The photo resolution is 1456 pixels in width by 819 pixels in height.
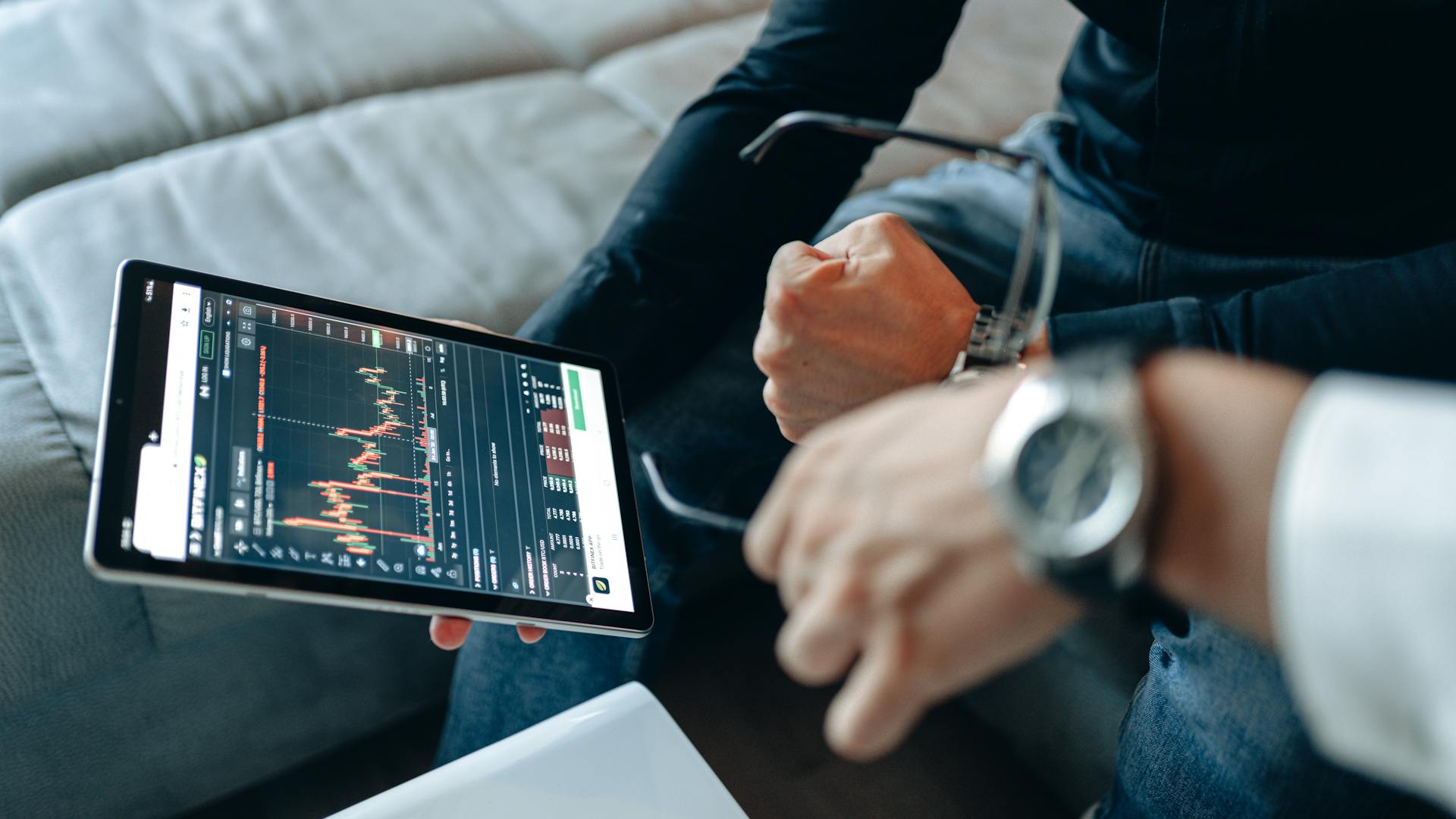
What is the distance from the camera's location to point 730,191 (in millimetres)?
875

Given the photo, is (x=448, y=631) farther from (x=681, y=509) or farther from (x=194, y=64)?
(x=194, y=64)

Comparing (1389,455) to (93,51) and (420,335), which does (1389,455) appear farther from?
(93,51)

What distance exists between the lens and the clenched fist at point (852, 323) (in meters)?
0.61

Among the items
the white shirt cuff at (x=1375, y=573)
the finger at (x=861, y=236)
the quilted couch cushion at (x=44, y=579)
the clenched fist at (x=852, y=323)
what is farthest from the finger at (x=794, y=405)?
the quilted couch cushion at (x=44, y=579)

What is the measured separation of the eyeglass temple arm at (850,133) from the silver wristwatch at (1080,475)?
35 centimetres

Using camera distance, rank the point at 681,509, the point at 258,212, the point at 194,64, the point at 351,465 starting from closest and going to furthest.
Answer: the point at 351,465 < the point at 681,509 < the point at 258,212 < the point at 194,64

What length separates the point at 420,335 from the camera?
71 cm

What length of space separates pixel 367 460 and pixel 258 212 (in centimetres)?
51

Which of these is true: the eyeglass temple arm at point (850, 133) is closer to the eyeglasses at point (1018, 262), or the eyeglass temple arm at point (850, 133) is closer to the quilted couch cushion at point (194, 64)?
the eyeglasses at point (1018, 262)

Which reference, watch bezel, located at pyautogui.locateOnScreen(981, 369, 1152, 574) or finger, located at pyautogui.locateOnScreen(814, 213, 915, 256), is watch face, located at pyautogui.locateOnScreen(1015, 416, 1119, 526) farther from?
finger, located at pyautogui.locateOnScreen(814, 213, 915, 256)

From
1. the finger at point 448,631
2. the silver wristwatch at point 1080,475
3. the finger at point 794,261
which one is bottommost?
the finger at point 448,631

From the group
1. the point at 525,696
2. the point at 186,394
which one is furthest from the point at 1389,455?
the point at 525,696

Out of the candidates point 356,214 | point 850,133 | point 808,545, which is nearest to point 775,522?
point 808,545

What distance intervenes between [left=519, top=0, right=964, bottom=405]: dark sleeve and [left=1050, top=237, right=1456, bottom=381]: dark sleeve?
31cm
